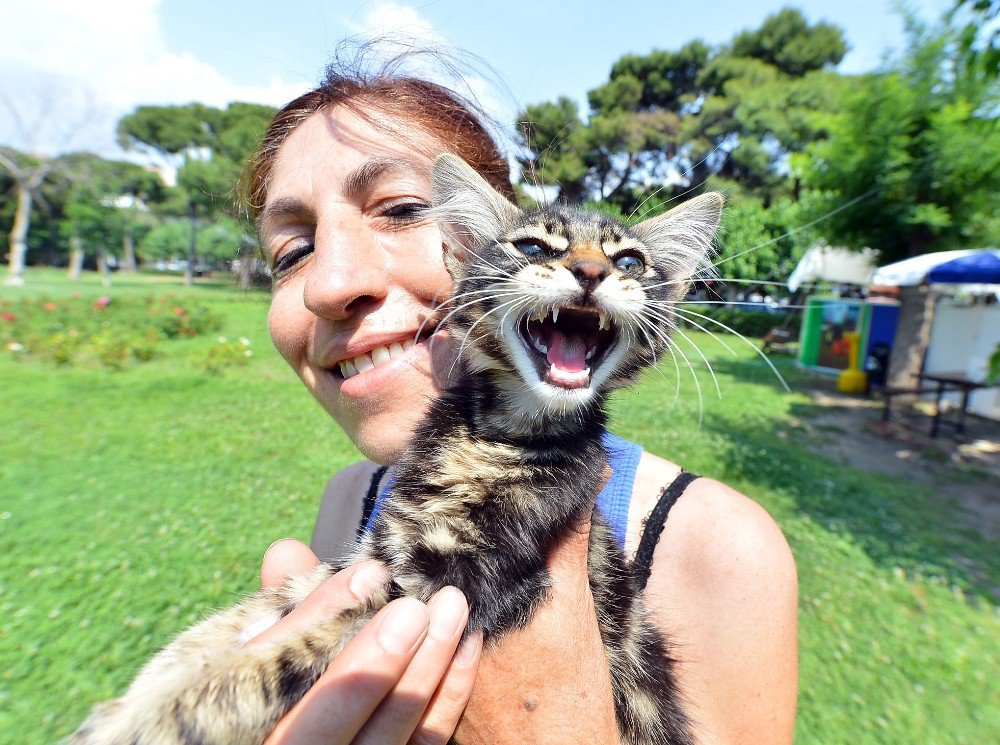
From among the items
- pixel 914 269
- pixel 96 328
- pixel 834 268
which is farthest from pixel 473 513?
pixel 834 268

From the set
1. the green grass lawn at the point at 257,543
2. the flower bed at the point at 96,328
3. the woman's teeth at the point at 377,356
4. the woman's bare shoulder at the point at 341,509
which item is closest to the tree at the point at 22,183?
the flower bed at the point at 96,328

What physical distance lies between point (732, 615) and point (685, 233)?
1.38 m

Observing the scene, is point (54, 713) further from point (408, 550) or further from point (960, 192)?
point (960, 192)

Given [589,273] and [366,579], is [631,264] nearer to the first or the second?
[589,273]

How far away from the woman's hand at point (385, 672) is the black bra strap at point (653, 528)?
2.11 ft

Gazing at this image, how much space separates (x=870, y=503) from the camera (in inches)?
282

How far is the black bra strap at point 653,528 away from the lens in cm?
175

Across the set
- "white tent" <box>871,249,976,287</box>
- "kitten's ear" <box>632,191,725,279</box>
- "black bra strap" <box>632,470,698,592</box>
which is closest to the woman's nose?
"kitten's ear" <box>632,191,725,279</box>

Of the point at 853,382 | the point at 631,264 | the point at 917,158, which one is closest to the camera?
the point at 631,264

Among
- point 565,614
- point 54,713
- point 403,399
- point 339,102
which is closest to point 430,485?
point 403,399

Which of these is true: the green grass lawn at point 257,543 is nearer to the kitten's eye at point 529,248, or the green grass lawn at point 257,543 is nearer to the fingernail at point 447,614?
the kitten's eye at point 529,248

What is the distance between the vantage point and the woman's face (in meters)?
1.83

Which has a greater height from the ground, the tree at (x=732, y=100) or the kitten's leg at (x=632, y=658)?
the tree at (x=732, y=100)

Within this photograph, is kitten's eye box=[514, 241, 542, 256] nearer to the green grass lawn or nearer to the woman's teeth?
the woman's teeth
